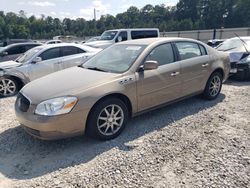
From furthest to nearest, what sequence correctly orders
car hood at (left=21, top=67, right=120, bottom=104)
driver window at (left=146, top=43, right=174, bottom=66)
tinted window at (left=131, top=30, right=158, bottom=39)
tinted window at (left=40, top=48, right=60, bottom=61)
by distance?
tinted window at (left=131, top=30, right=158, bottom=39) → tinted window at (left=40, top=48, right=60, bottom=61) → driver window at (left=146, top=43, right=174, bottom=66) → car hood at (left=21, top=67, right=120, bottom=104)

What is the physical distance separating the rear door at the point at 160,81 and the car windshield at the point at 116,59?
25cm

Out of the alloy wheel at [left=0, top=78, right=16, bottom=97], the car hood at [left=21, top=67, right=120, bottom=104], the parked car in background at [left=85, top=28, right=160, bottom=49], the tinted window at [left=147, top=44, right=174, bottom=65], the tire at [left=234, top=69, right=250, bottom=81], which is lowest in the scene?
the alloy wheel at [left=0, top=78, right=16, bottom=97]

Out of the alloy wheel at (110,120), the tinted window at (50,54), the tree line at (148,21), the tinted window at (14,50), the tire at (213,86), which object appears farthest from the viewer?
the tree line at (148,21)

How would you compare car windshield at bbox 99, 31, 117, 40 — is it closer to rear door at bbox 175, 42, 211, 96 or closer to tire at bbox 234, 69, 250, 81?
tire at bbox 234, 69, 250, 81

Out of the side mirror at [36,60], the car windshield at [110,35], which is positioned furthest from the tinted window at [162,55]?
the car windshield at [110,35]

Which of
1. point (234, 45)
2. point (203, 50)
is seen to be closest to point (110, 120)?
point (203, 50)

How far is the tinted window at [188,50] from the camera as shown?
4.71m

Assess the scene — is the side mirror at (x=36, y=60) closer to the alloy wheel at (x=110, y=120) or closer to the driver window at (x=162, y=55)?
the driver window at (x=162, y=55)

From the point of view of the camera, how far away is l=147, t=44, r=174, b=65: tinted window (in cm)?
424

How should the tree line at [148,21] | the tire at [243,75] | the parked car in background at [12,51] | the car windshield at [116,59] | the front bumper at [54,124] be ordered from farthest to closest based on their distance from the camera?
the tree line at [148,21] → the parked car in background at [12,51] → the tire at [243,75] → the car windshield at [116,59] → the front bumper at [54,124]

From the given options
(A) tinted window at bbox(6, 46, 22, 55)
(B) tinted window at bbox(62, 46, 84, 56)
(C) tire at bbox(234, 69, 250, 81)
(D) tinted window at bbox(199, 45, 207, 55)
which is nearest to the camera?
(D) tinted window at bbox(199, 45, 207, 55)

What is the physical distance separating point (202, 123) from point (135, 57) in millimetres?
1665

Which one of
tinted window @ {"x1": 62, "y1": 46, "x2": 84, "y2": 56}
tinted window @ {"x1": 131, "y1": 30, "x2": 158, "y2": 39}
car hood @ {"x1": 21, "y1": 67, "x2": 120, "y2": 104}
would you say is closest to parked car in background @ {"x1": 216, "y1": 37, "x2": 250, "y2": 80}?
tinted window @ {"x1": 62, "y1": 46, "x2": 84, "y2": 56}

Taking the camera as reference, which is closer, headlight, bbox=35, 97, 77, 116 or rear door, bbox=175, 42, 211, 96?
headlight, bbox=35, 97, 77, 116
